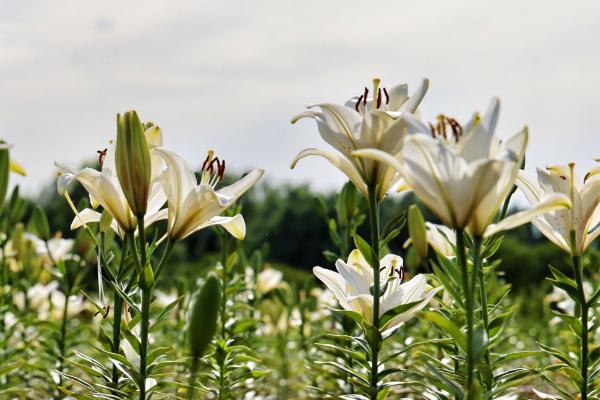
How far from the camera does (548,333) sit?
4406 millimetres

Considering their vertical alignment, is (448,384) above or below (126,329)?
below

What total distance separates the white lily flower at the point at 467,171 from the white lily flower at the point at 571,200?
14.9 inches

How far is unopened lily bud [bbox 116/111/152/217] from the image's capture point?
4.55ft

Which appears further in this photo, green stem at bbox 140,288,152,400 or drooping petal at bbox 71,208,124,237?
drooping petal at bbox 71,208,124,237

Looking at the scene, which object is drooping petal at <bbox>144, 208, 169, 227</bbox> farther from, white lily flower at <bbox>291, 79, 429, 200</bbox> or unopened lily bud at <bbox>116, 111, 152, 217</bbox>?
white lily flower at <bbox>291, 79, 429, 200</bbox>

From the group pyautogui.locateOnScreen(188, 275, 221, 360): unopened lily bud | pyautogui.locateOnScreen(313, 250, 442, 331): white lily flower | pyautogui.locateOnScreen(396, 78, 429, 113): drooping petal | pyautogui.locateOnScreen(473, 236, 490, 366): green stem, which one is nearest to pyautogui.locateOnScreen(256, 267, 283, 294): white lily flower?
pyautogui.locateOnScreen(313, 250, 442, 331): white lily flower

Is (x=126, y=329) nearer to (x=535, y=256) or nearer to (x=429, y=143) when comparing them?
(x=429, y=143)

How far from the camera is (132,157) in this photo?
140 cm

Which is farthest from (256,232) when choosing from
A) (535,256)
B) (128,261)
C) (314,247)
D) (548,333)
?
(128,261)

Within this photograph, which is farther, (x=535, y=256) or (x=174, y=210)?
(x=535, y=256)

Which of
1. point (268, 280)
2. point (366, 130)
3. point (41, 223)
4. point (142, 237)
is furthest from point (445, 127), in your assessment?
point (268, 280)

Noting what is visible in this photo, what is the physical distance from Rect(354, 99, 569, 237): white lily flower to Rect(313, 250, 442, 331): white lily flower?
374mm

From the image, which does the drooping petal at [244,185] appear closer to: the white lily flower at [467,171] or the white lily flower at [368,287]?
the white lily flower at [368,287]

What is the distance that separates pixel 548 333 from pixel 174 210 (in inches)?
136
